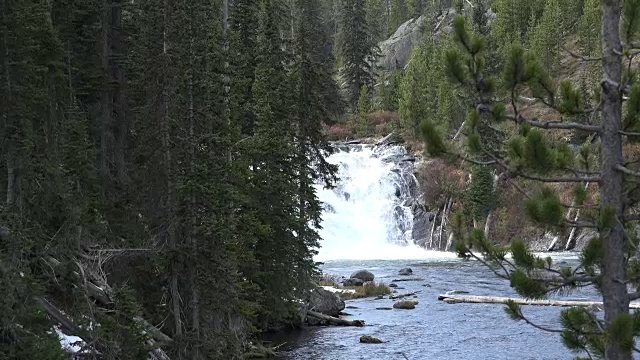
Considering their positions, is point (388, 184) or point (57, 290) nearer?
point (57, 290)

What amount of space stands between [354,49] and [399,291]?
1994 inches

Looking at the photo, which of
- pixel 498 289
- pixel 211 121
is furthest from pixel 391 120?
pixel 211 121

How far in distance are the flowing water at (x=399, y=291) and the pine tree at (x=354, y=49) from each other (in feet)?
69.1

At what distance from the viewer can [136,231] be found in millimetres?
15297

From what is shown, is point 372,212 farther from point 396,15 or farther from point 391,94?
point 396,15

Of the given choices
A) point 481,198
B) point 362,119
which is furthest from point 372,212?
point 362,119

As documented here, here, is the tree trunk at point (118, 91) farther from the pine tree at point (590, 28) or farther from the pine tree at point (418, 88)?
the pine tree at point (590, 28)

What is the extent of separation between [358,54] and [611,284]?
2941 inches

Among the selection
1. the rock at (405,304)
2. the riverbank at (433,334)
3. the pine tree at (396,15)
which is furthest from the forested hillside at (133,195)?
the pine tree at (396,15)

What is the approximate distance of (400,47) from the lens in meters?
95.6

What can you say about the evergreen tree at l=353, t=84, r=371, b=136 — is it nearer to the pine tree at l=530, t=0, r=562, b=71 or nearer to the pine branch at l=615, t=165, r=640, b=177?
the pine tree at l=530, t=0, r=562, b=71

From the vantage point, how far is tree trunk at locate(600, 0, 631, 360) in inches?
239

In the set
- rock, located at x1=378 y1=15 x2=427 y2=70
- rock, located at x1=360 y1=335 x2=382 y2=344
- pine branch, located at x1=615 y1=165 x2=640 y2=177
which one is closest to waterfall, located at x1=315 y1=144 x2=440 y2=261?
rock, located at x1=360 y1=335 x2=382 y2=344

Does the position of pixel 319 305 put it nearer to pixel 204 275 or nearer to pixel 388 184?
pixel 204 275
